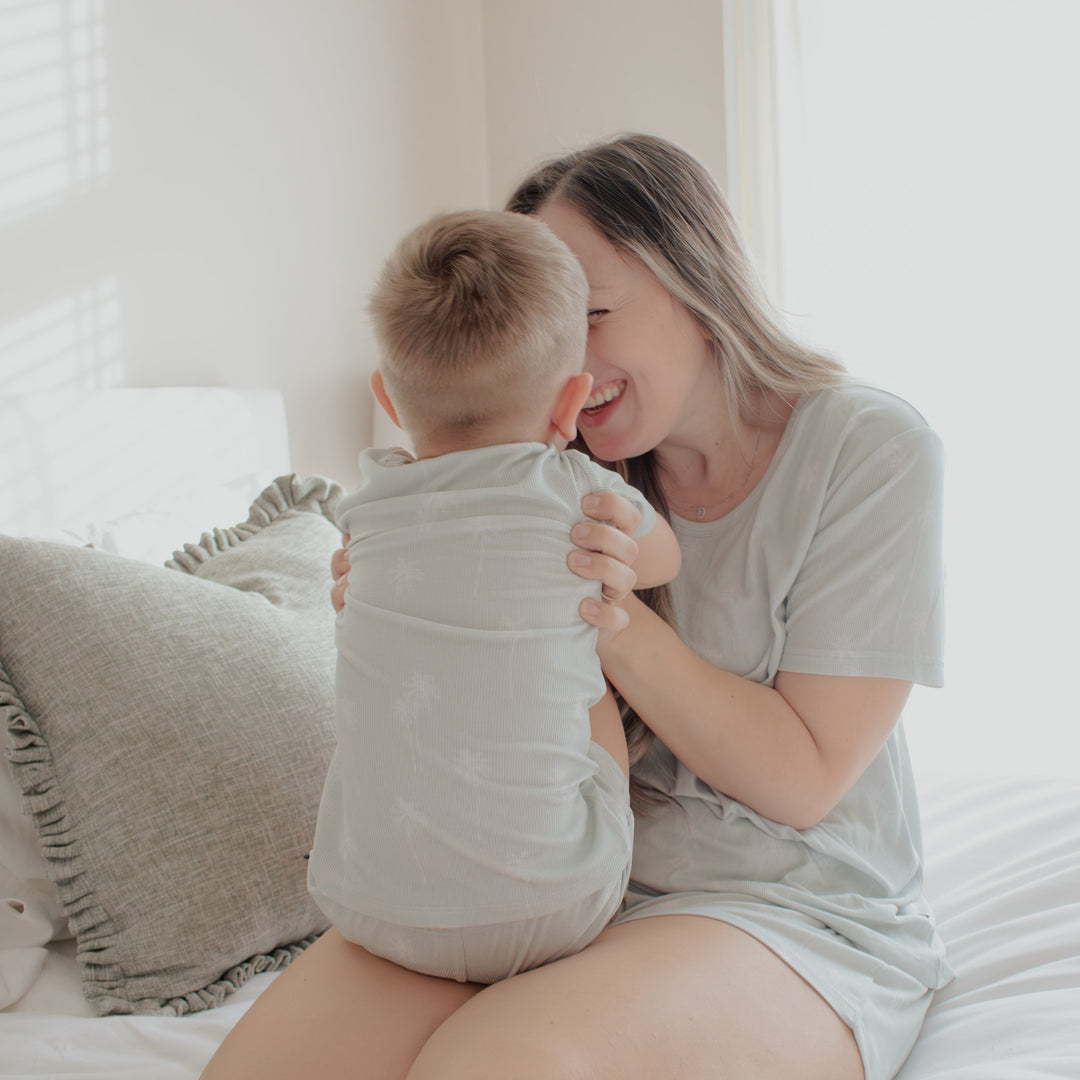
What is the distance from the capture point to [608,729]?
0.98 m

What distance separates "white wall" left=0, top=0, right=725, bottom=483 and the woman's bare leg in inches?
55.3

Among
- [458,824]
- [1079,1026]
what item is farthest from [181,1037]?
[1079,1026]

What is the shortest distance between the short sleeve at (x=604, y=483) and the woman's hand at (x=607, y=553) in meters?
0.01

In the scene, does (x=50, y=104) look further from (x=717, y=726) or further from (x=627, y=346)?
(x=717, y=726)

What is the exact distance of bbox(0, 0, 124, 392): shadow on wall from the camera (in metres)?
1.86

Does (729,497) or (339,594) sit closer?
(339,594)

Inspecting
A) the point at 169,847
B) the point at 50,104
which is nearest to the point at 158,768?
the point at 169,847

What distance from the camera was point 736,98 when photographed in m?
2.93

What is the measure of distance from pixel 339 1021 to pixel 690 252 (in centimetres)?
88

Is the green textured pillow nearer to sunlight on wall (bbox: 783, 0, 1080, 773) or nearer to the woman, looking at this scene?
the woman

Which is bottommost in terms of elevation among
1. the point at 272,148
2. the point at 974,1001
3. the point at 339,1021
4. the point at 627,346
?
the point at 974,1001

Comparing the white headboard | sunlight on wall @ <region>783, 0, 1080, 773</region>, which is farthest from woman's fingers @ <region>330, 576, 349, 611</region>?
sunlight on wall @ <region>783, 0, 1080, 773</region>

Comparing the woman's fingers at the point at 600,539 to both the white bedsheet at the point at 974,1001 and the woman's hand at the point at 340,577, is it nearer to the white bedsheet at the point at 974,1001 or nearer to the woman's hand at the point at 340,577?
the woman's hand at the point at 340,577

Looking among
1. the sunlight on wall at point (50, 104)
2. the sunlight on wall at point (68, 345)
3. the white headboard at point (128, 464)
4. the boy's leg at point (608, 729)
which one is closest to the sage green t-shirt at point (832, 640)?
the boy's leg at point (608, 729)
